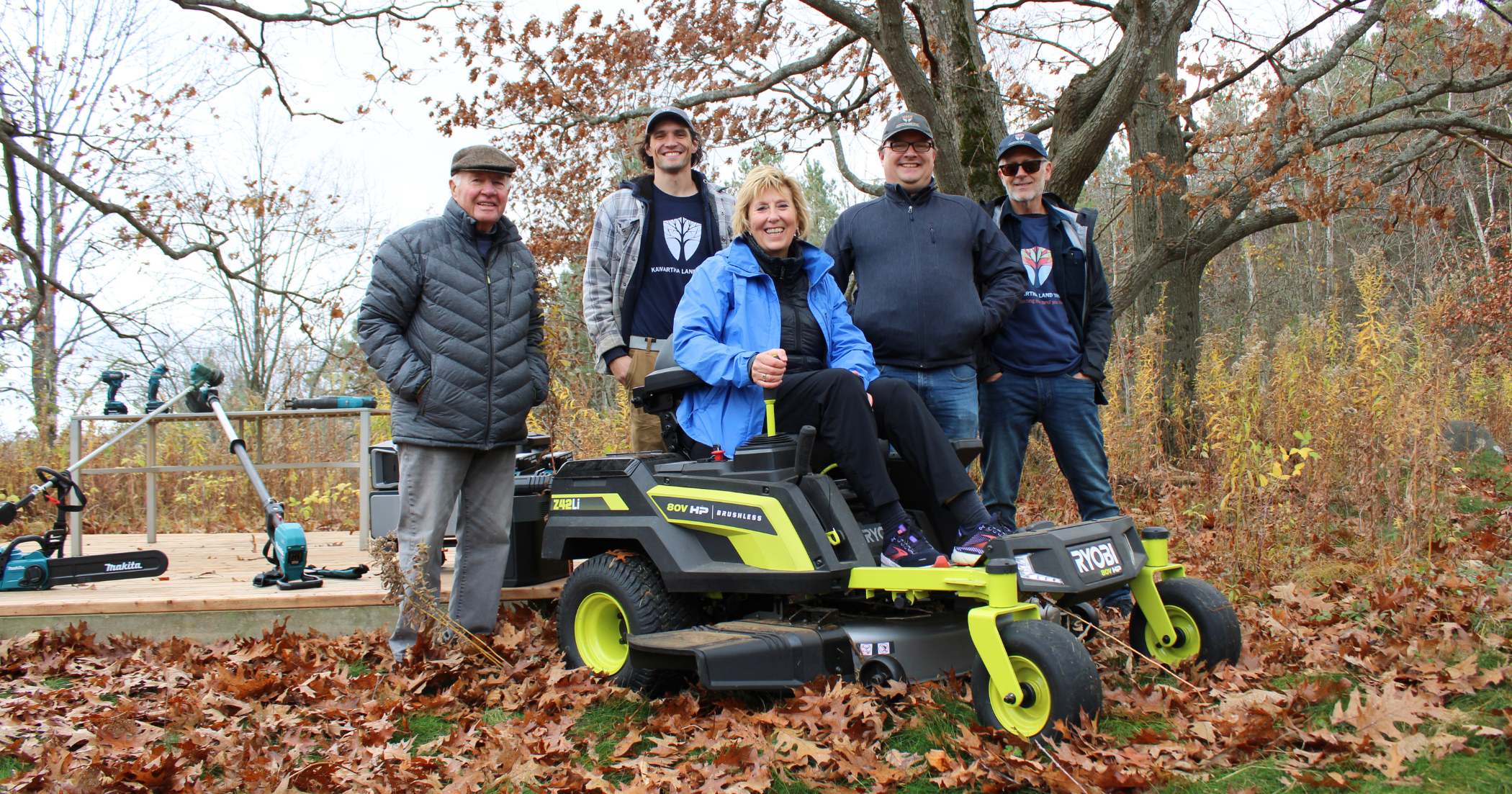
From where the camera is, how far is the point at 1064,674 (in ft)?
9.44

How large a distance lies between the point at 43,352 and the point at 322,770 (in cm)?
1745

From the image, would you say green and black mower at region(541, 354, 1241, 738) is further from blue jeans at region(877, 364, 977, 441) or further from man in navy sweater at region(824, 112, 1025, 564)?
man in navy sweater at region(824, 112, 1025, 564)

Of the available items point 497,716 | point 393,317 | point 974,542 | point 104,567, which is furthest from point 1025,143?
point 104,567

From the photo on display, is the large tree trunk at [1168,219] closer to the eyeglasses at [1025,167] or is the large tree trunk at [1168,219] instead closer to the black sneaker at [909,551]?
the eyeglasses at [1025,167]

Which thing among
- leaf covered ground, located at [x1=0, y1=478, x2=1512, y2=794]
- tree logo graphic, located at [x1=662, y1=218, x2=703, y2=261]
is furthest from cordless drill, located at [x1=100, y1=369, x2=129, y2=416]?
tree logo graphic, located at [x1=662, y1=218, x2=703, y2=261]

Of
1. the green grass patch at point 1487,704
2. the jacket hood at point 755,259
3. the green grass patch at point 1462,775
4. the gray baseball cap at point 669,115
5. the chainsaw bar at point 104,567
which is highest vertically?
the gray baseball cap at point 669,115

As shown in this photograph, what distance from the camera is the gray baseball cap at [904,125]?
4.34 meters

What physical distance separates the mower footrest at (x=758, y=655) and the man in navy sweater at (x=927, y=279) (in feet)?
3.65

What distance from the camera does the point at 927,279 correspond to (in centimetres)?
430

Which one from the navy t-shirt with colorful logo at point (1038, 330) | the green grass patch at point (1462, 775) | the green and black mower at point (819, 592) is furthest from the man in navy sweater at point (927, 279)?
the green grass patch at point (1462, 775)

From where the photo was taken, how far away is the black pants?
3.65m

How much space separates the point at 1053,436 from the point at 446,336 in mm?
2577

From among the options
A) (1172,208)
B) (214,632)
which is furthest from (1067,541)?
(1172,208)

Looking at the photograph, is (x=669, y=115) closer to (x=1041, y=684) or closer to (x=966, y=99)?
(x=1041, y=684)
